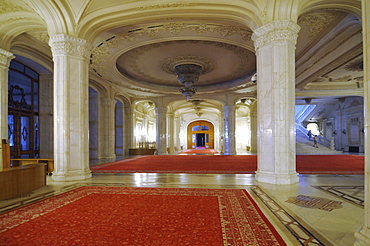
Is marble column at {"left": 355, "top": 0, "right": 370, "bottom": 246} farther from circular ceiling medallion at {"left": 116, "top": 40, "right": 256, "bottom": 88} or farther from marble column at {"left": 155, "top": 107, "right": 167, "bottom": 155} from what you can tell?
marble column at {"left": 155, "top": 107, "right": 167, "bottom": 155}

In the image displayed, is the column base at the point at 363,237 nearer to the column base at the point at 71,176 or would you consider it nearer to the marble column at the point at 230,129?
the column base at the point at 71,176

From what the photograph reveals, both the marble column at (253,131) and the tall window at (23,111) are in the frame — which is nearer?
the tall window at (23,111)

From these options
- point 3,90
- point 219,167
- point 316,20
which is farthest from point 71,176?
point 316,20

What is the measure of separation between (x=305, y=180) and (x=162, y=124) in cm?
1271

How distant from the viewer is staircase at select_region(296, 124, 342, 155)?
17062mm

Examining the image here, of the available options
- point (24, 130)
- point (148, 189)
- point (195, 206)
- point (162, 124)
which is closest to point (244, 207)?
point (195, 206)

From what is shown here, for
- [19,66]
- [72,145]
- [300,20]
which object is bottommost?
[72,145]

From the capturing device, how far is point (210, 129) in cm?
3497

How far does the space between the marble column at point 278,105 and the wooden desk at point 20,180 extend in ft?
15.5

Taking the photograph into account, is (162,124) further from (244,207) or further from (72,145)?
(244,207)

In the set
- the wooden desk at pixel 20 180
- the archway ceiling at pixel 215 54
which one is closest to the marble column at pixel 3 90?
the archway ceiling at pixel 215 54

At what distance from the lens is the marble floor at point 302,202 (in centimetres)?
244

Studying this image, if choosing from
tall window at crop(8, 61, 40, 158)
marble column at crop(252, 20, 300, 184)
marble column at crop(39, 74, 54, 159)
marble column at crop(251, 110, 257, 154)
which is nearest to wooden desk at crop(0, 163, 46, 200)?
marble column at crop(252, 20, 300, 184)

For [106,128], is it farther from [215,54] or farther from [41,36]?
[215,54]
